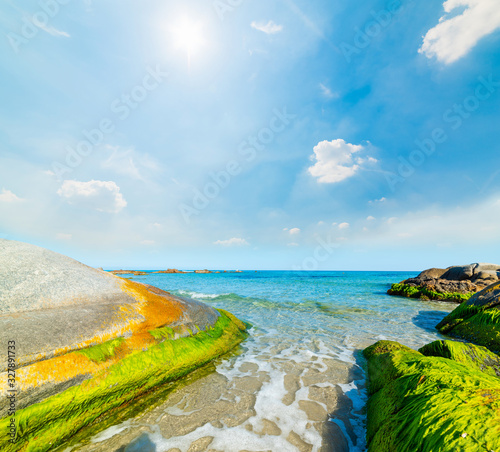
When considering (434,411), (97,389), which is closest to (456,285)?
(434,411)

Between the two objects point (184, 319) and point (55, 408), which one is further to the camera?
point (184, 319)

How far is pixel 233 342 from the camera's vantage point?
6.64 m

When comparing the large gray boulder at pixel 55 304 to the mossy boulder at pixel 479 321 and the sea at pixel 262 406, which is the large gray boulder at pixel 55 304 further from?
the mossy boulder at pixel 479 321

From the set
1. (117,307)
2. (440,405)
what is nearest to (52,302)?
(117,307)

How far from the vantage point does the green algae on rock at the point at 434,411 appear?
5.67ft

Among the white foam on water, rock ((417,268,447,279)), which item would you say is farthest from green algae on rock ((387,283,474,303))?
the white foam on water

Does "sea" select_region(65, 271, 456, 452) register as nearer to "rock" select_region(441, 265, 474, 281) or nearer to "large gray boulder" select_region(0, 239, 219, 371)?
"large gray boulder" select_region(0, 239, 219, 371)

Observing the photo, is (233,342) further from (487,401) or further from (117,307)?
(487,401)

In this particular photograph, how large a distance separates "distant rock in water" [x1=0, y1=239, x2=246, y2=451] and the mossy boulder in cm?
767

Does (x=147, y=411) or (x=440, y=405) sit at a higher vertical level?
(x=440, y=405)

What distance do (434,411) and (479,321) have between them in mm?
7516

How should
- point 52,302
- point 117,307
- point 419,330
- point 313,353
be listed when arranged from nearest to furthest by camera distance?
point 52,302 < point 117,307 < point 313,353 < point 419,330

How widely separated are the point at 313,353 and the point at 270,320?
14.4ft

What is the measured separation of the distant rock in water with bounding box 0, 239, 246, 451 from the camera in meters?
2.83
